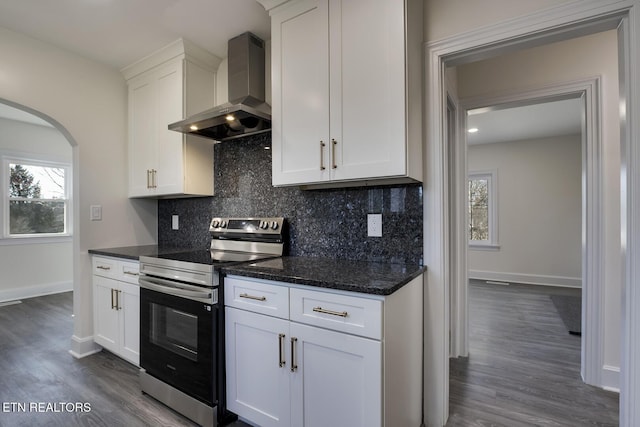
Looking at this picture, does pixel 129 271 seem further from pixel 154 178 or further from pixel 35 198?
pixel 35 198

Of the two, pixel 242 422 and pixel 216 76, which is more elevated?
pixel 216 76

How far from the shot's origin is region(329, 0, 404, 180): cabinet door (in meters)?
1.50

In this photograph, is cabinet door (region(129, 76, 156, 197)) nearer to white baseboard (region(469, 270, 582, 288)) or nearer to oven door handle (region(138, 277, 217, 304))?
oven door handle (region(138, 277, 217, 304))

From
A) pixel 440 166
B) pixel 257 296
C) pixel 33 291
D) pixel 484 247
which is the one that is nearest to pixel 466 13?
pixel 440 166

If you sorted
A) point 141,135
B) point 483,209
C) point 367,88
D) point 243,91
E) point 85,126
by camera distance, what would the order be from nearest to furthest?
point 367,88 → point 243,91 → point 85,126 → point 141,135 → point 483,209

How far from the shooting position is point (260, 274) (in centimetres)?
153

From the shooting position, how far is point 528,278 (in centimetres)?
546

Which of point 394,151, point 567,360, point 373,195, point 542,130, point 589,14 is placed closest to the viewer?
point 589,14

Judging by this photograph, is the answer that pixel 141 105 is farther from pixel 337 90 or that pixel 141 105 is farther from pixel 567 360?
pixel 567 360

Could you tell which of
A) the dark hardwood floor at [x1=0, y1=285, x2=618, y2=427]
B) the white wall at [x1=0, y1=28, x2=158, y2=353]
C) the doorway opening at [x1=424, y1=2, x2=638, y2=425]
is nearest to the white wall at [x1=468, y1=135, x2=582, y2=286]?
the dark hardwood floor at [x1=0, y1=285, x2=618, y2=427]

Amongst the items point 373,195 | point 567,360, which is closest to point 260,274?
point 373,195

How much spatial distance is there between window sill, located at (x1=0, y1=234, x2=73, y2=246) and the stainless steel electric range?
383 cm

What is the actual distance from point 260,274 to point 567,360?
2673 millimetres

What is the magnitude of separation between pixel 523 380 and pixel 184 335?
233 centimetres
